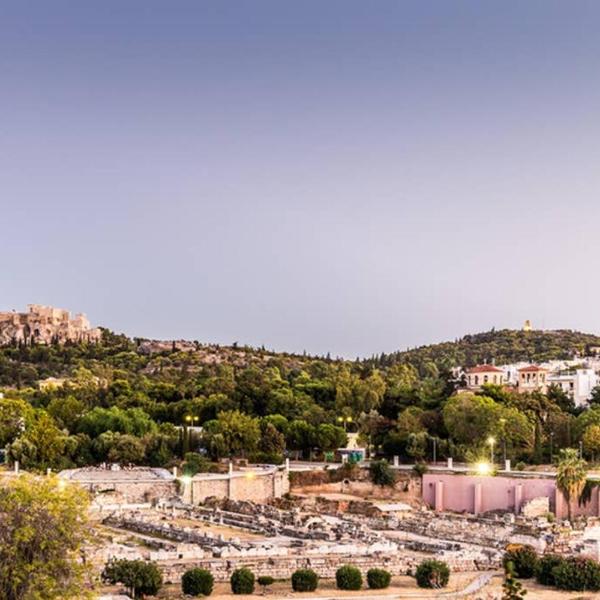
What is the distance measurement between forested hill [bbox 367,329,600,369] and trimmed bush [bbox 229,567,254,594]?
3609 inches

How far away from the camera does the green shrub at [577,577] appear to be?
30578mm

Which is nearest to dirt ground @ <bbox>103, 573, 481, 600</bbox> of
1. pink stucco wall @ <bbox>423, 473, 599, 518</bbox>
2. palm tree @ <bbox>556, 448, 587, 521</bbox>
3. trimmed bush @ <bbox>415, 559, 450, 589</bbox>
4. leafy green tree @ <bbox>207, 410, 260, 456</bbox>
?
trimmed bush @ <bbox>415, 559, 450, 589</bbox>

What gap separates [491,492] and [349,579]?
2517 centimetres

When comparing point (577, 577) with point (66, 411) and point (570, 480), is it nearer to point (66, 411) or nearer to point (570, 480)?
point (570, 480)

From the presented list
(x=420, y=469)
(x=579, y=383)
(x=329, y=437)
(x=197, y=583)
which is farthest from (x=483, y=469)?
(x=197, y=583)

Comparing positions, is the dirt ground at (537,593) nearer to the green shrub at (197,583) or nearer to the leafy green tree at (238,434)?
the green shrub at (197,583)

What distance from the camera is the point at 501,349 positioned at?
144 meters

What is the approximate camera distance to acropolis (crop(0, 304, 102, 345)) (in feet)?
406

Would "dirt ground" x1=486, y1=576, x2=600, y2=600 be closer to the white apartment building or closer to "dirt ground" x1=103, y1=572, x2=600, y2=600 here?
"dirt ground" x1=103, y1=572, x2=600, y2=600

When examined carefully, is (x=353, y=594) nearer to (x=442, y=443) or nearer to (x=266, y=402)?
(x=442, y=443)

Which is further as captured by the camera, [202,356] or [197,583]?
[202,356]

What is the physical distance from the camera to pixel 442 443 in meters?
59.7

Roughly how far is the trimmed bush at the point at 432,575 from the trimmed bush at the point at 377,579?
3.35 feet

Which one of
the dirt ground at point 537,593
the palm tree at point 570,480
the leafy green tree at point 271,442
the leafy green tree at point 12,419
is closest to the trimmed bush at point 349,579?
the dirt ground at point 537,593
